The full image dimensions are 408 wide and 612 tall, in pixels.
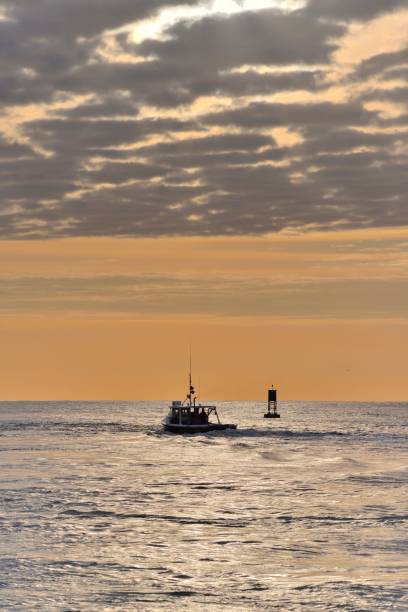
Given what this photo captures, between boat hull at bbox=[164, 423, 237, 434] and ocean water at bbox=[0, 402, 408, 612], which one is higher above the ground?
boat hull at bbox=[164, 423, 237, 434]

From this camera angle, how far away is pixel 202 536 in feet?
130

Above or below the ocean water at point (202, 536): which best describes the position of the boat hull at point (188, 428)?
above

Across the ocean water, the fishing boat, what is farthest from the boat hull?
the ocean water

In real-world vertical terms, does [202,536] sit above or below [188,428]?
below

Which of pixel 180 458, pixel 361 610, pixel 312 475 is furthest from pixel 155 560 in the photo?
pixel 180 458

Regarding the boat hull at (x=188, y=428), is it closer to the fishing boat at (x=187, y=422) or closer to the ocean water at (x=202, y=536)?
the fishing boat at (x=187, y=422)

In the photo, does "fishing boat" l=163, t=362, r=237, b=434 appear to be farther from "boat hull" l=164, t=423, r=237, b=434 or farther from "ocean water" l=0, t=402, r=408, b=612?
"ocean water" l=0, t=402, r=408, b=612

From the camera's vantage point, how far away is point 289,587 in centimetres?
2998

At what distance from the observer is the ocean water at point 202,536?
28.9 m

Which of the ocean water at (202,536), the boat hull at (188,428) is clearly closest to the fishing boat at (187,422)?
the boat hull at (188,428)

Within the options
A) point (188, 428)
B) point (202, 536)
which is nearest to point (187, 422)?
point (188, 428)

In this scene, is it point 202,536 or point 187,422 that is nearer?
point 202,536

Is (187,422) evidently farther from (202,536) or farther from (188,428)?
(202,536)

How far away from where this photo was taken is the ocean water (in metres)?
28.9
